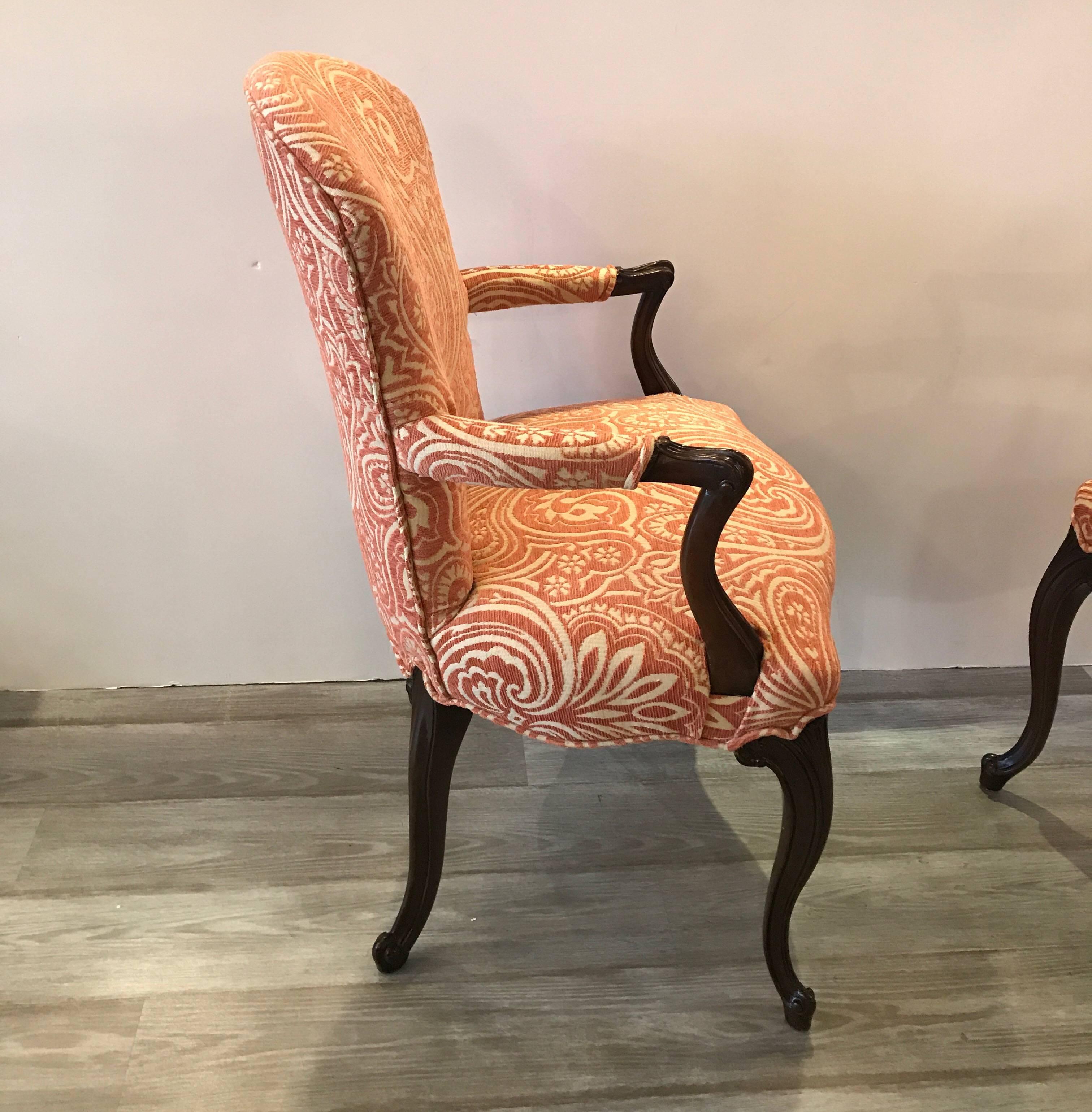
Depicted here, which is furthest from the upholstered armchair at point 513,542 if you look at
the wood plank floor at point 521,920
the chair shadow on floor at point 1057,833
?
the chair shadow on floor at point 1057,833

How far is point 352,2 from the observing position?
1164 millimetres

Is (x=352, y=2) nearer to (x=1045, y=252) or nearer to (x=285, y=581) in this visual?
(x=285, y=581)

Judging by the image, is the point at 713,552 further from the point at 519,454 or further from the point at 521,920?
the point at 521,920

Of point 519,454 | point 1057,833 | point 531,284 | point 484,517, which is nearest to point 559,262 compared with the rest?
point 531,284

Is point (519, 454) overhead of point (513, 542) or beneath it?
overhead

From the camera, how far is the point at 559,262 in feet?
4.42

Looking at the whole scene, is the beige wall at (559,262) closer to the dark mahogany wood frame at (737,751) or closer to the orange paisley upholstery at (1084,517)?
the dark mahogany wood frame at (737,751)

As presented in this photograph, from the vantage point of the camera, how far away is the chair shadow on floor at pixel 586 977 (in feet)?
3.36

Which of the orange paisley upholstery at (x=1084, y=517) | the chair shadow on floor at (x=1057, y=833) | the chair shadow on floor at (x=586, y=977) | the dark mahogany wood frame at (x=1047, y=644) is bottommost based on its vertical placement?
the chair shadow on floor at (x=1057, y=833)

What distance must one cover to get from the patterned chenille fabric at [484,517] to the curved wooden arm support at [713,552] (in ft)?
0.05

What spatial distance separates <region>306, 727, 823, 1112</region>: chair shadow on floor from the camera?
103 centimetres

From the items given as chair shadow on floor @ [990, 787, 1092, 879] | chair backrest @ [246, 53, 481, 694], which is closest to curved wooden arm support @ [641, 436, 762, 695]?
chair backrest @ [246, 53, 481, 694]

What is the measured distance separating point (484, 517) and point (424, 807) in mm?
335

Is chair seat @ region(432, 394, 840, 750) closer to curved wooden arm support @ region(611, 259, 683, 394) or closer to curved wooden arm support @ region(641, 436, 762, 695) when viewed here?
curved wooden arm support @ region(641, 436, 762, 695)
